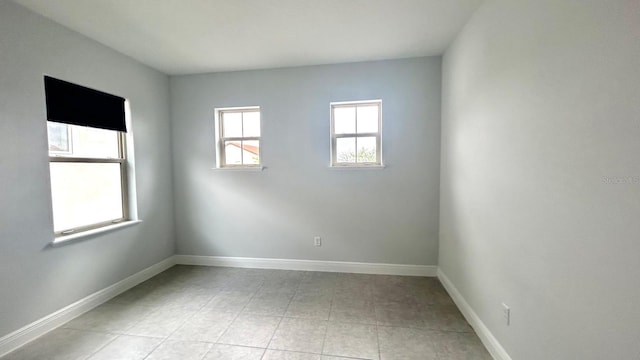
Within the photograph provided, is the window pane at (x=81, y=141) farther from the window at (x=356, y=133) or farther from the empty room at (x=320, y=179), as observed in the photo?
the window at (x=356, y=133)

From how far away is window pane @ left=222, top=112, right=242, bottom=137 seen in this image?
11.1 ft

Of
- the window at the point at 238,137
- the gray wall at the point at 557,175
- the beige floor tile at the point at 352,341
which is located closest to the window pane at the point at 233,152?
the window at the point at 238,137

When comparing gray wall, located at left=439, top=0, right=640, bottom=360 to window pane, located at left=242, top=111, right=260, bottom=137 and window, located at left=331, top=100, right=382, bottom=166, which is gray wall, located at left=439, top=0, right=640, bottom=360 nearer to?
window, located at left=331, top=100, right=382, bottom=166

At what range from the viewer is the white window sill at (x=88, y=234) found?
7.06 feet

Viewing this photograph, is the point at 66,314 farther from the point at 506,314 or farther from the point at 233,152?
the point at 506,314

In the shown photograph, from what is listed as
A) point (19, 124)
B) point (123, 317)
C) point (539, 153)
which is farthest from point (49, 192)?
point (539, 153)

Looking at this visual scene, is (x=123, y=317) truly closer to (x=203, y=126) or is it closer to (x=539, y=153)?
(x=203, y=126)

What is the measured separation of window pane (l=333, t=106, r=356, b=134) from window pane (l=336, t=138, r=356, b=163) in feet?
0.38

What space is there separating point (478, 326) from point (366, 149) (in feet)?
6.89

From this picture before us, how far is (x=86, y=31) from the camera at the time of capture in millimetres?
2291

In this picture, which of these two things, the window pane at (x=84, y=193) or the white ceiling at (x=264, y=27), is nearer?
the white ceiling at (x=264, y=27)

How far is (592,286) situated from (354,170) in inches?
88.8

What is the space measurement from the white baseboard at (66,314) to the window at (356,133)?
2810 mm

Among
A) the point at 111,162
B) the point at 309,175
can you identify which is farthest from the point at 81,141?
the point at 309,175
